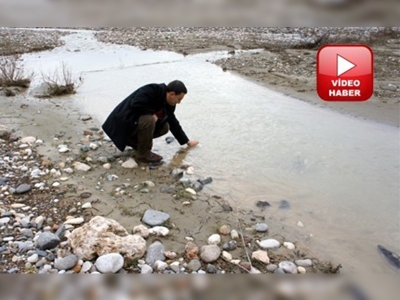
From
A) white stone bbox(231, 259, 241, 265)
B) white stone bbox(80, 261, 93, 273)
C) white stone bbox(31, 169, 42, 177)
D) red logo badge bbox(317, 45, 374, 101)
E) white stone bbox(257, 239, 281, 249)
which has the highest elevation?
red logo badge bbox(317, 45, 374, 101)

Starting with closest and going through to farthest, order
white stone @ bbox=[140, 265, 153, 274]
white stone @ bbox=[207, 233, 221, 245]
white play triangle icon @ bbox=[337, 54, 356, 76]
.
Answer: white play triangle icon @ bbox=[337, 54, 356, 76]
white stone @ bbox=[140, 265, 153, 274]
white stone @ bbox=[207, 233, 221, 245]

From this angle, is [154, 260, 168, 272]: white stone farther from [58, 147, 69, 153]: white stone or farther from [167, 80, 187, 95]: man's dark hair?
[58, 147, 69, 153]: white stone

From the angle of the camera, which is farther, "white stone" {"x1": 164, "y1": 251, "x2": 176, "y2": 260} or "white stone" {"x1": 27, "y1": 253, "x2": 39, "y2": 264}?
"white stone" {"x1": 164, "y1": 251, "x2": 176, "y2": 260}

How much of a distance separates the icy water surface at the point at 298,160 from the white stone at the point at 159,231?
0.78 meters

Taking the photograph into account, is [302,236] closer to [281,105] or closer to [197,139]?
[197,139]

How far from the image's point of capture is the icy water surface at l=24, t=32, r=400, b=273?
2.78 meters

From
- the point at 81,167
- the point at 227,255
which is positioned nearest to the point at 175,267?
the point at 227,255

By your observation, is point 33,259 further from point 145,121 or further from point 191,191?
point 145,121

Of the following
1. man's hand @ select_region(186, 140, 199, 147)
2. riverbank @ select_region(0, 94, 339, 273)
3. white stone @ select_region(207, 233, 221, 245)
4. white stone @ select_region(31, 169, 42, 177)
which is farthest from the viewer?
man's hand @ select_region(186, 140, 199, 147)

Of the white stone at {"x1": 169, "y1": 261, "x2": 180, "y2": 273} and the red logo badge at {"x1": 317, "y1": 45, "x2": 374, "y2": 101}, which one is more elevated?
the red logo badge at {"x1": 317, "y1": 45, "x2": 374, "y2": 101}

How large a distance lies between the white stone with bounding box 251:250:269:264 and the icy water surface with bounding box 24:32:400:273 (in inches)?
17.3

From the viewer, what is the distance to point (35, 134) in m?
4.46

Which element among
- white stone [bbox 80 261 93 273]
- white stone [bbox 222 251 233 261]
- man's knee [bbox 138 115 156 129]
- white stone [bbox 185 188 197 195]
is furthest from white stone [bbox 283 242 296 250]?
man's knee [bbox 138 115 156 129]

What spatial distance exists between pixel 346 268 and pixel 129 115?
2.25 meters
